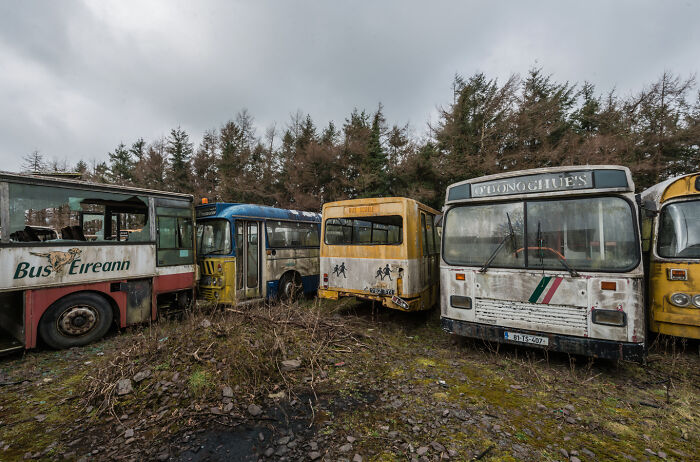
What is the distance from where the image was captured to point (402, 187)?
2336 cm

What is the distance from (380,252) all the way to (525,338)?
3212mm

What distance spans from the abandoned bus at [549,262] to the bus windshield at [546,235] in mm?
12

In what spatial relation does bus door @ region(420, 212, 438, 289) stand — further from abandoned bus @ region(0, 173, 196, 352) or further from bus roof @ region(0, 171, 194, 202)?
bus roof @ region(0, 171, 194, 202)

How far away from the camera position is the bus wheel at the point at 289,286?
30.0 ft

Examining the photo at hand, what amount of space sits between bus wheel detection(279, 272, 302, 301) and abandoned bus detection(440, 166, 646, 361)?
552 centimetres

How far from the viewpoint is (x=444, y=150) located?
22.0 m

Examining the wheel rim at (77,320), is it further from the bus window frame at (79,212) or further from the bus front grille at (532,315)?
the bus front grille at (532,315)

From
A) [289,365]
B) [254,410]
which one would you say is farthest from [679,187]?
[254,410]

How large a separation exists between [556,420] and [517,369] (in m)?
1.27

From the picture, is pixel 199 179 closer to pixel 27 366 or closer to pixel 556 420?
pixel 27 366

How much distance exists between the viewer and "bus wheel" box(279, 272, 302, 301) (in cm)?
914

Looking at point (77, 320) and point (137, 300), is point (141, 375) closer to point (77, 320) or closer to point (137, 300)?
point (77, 320)

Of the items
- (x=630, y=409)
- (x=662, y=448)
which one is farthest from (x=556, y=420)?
(x=630, y=409)

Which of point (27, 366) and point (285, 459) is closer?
point (285, 459)
